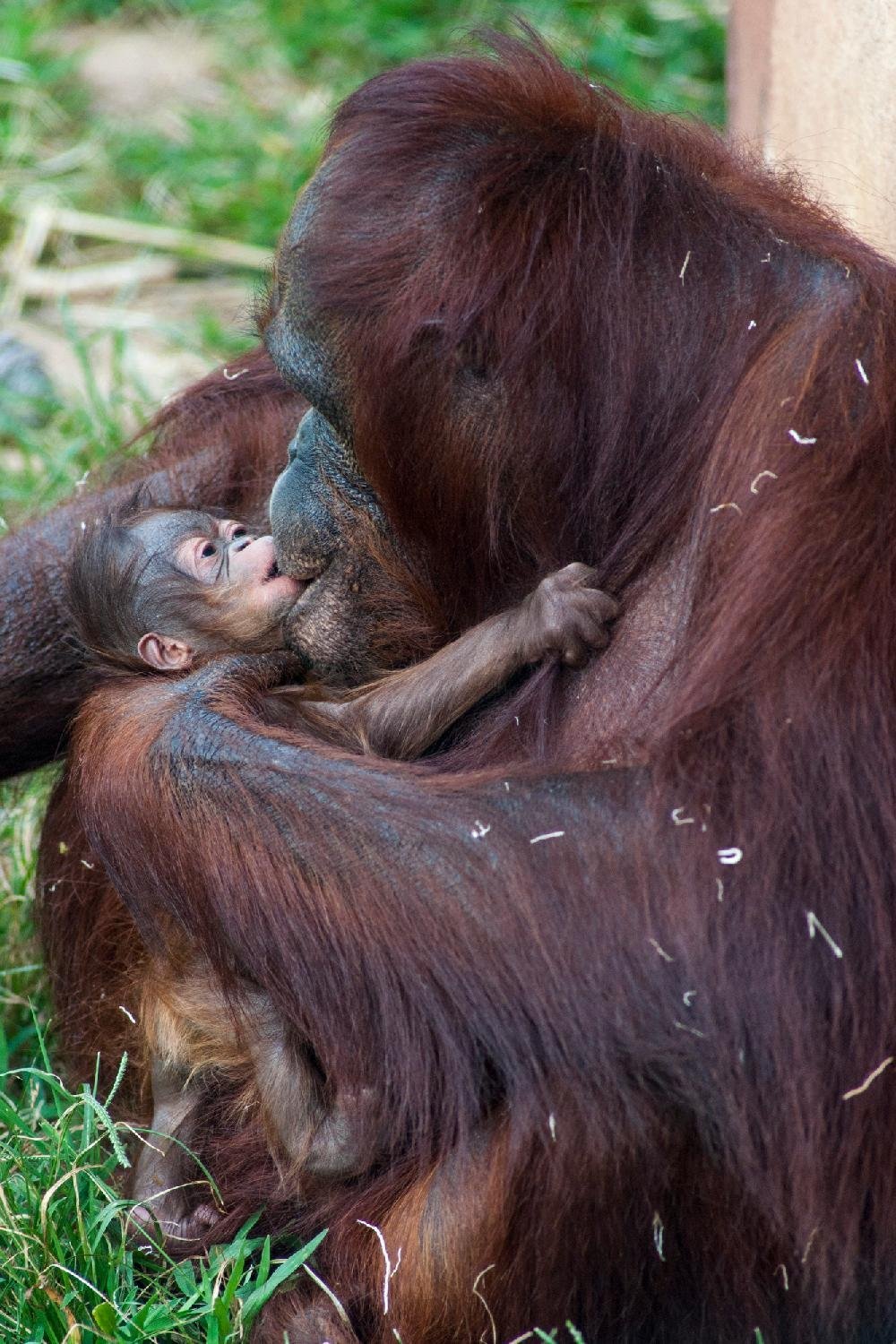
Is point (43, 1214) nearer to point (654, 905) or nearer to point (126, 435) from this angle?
point (654, 905)

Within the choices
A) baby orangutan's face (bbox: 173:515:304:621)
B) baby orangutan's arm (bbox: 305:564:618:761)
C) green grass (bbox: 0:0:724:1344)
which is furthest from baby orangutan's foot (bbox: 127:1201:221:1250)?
baby orangutan's face (bbox: 173:515:304:621)

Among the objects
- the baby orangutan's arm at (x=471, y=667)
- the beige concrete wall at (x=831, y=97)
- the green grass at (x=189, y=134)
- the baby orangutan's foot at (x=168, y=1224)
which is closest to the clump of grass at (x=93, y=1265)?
the baby orangutan's foot at (x=168, y=1224)

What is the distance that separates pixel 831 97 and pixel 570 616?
1.58m

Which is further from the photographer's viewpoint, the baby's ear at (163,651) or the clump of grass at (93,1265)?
the baby's ear at (163,651)

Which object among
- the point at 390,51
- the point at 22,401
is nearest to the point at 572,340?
the point at 22,401

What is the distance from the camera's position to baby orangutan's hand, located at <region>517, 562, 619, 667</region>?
232cm

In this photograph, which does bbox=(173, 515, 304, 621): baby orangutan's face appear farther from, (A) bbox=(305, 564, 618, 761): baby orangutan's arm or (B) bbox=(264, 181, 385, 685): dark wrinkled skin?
(A) bbox=(305, 564, 618, 761): baby orangutan's arm

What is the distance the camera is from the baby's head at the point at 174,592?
284 centimetres

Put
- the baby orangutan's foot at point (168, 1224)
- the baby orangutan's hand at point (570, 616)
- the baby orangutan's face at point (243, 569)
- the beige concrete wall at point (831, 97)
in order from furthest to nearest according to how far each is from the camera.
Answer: the beige concrete wall at point (831, 97) → the baby orangutan's face at point (243, 569) → the baby orangutan's foot at point (168, 1224) → the baby orangutan's hand at point (570, 616)

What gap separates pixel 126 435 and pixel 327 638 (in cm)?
208

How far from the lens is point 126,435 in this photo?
4.61 meters

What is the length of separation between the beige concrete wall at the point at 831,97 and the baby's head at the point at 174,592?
1.07 meters

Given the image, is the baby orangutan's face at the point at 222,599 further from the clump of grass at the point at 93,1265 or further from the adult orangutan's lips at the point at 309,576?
the clump of grass at the point at 93,1265

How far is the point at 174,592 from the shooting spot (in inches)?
114
